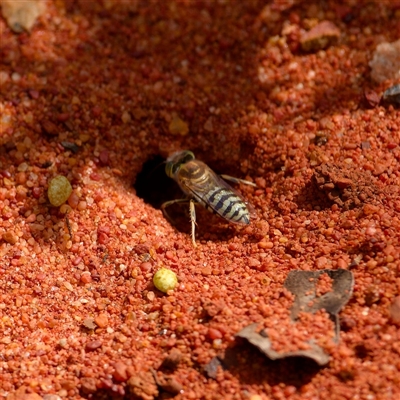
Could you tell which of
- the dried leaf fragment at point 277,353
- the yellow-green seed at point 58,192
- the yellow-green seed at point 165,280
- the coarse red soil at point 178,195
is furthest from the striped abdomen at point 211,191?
the dried leaf fragment at point 277,353

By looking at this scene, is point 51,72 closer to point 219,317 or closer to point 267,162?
point 267,162

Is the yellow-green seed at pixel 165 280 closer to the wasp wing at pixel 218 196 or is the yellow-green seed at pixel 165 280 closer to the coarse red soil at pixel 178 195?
the coarse red soil at pixel 178 195

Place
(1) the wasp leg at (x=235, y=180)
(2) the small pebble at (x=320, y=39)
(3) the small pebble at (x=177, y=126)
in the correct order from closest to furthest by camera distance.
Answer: (1) the wasp leg at (x=235, y=180)
(3) the small pebble at (x=177, y=126)
(2) the small pebble at (x=320, y=39)

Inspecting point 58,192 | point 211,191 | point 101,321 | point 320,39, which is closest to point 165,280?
point 101,321

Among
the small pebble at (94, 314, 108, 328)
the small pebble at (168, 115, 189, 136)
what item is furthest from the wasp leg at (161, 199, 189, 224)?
the small pebble at (94, 314, 108, 328)

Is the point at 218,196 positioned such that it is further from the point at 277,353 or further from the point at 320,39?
the point at 320,39
